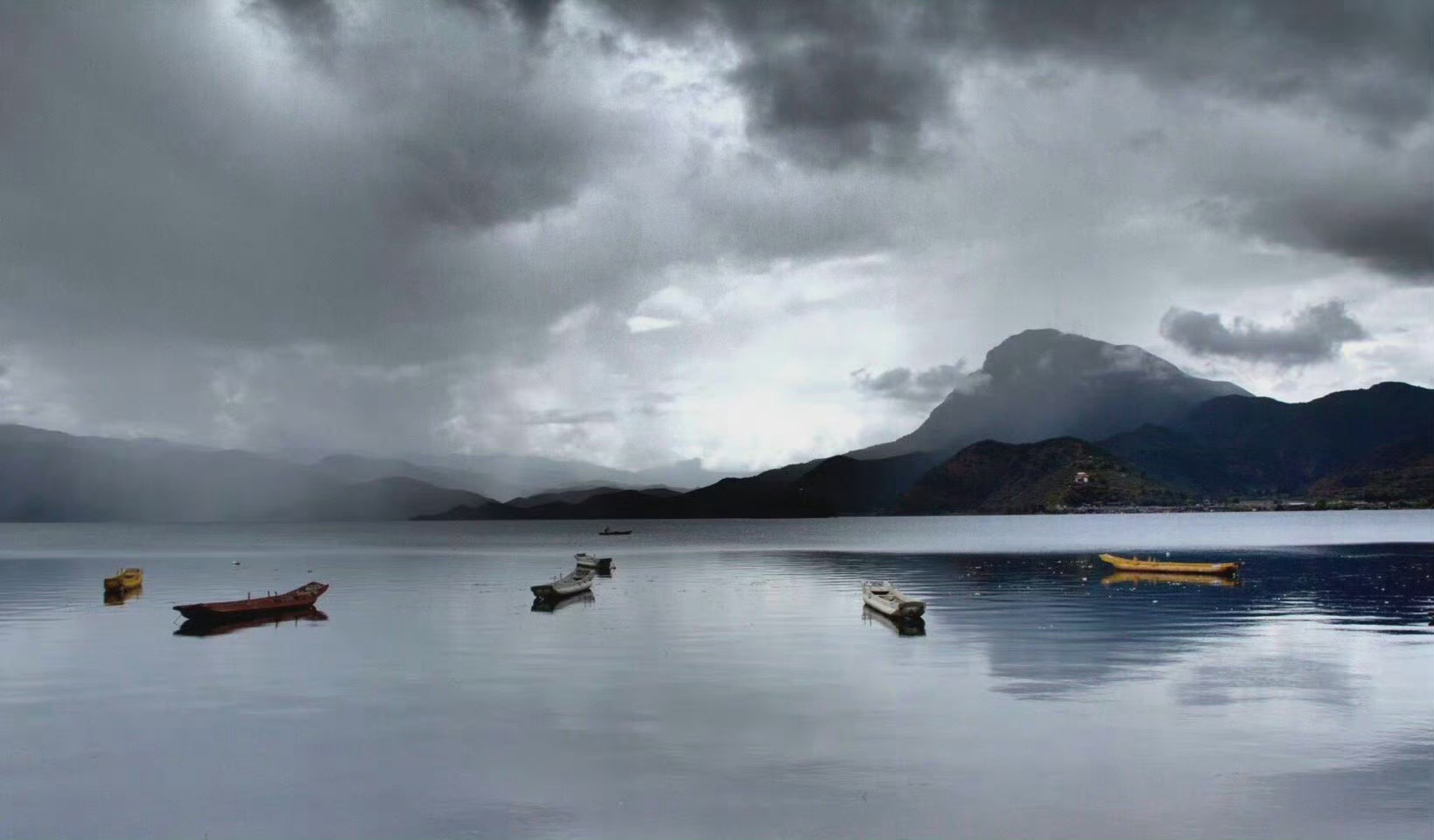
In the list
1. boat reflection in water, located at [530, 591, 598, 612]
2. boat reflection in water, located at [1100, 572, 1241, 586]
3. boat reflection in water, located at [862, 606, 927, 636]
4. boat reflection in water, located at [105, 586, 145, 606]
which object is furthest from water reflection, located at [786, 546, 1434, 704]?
boat reflection in water, located at [105, 586, 145, 606]

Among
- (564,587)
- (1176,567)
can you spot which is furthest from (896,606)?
(1176,567)

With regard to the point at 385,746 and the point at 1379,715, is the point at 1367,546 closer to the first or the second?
the point at 1379,715

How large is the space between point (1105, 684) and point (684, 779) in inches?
884

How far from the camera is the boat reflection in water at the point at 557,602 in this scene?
282 ft

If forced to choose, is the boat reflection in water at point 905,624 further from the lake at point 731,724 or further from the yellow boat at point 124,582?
the yellow boat at point 124,582

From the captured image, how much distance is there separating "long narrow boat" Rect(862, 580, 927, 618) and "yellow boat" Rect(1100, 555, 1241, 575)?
4869 centimetres

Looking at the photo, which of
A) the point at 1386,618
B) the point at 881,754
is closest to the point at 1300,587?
the point at 1386,618

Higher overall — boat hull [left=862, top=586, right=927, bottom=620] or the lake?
boat hull [left=862, top=586, right=927, bottom=620]

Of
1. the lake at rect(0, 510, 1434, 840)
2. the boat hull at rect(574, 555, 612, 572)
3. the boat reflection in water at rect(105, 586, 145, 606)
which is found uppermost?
the boat hull at rect(574, 555, 612, 572)

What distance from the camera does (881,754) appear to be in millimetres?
32500

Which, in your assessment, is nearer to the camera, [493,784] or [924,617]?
[493,784]

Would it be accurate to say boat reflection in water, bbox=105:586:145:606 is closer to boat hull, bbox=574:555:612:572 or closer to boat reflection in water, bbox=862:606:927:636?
boat hull, bbox=574:555:612:572

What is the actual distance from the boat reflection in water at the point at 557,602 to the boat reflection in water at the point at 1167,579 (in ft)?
170

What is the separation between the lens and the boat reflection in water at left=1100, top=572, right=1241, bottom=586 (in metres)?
106
